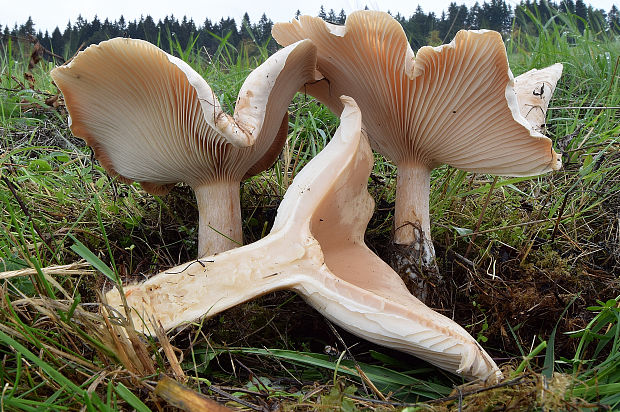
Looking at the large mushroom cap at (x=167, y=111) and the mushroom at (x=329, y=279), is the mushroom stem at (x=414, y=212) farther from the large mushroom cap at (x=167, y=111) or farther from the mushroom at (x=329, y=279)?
the large mushroom cap at (x=167, y=111)

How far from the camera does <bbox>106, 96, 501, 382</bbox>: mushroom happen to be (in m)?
1.47

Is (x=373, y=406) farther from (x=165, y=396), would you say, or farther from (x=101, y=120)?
(x=101, y=120)

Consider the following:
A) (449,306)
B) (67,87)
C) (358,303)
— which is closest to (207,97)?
(67,87)

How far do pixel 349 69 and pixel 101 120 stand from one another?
104 cm

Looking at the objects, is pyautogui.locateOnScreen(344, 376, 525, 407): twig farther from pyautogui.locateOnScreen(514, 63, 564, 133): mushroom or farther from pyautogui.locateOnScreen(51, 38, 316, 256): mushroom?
pyautogui.locateOnScreen(514, 63, 564, 133): mushroom

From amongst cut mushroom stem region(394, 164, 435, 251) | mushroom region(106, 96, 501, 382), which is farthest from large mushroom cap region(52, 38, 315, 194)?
cut mushroom stem region(394, 164, 435, 251)

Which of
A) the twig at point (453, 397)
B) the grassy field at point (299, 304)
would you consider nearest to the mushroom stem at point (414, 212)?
the grassy field at point (299, 304)

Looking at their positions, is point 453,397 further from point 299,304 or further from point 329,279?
→ point 299,304

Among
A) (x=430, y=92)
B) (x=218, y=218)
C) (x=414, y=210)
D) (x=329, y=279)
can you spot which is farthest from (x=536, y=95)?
(x=218, y=218)

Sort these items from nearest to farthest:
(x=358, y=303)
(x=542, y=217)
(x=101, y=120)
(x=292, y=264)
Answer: (x=358, y=303) → (x=292, y=264) → (x=101, y=120) → (x=542, y=217)

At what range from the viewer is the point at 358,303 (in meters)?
A: 1.53

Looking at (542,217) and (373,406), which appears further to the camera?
(542,217)

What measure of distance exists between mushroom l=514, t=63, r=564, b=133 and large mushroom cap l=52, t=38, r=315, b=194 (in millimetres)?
882

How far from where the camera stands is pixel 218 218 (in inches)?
83.3
